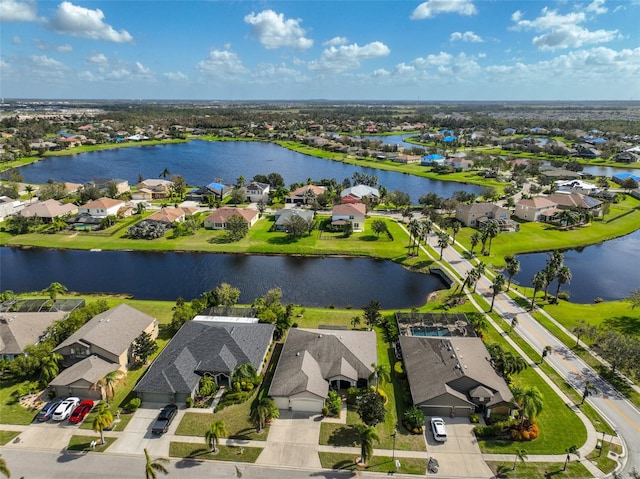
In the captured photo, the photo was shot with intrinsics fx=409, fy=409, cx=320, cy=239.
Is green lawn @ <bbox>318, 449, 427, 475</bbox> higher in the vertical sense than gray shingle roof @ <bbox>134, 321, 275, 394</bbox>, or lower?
lower

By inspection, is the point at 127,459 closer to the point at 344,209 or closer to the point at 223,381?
the point at 223,381

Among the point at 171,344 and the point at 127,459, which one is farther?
the point at 171,344

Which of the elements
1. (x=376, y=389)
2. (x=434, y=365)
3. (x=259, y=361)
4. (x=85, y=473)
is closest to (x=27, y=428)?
(x=85, y=473)

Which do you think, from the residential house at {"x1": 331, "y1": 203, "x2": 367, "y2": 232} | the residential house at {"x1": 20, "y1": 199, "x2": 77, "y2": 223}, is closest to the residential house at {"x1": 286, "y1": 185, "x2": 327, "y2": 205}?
the residential house at {"x1": 331, "y1": 203, "x2": 367, "y2": 232}

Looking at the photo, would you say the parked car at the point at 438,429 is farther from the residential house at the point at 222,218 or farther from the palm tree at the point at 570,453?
the residential house at the point at 222,218

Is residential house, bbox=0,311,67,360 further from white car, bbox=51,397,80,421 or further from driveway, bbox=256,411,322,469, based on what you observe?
driveway, bbox=256,411,322,469

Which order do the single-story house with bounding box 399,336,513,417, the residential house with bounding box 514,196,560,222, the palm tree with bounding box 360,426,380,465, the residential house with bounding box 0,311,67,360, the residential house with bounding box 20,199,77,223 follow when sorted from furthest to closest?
1. the residential house with bounding box 514,196,560,222
2. the residential house with bounding box 20,199,77,223
3. the residential house with bounding box 0,311,67,360
4. the single-story house with bounding box 399,336,513,417
5. the palm tree with bounding box 360,426,380,465
